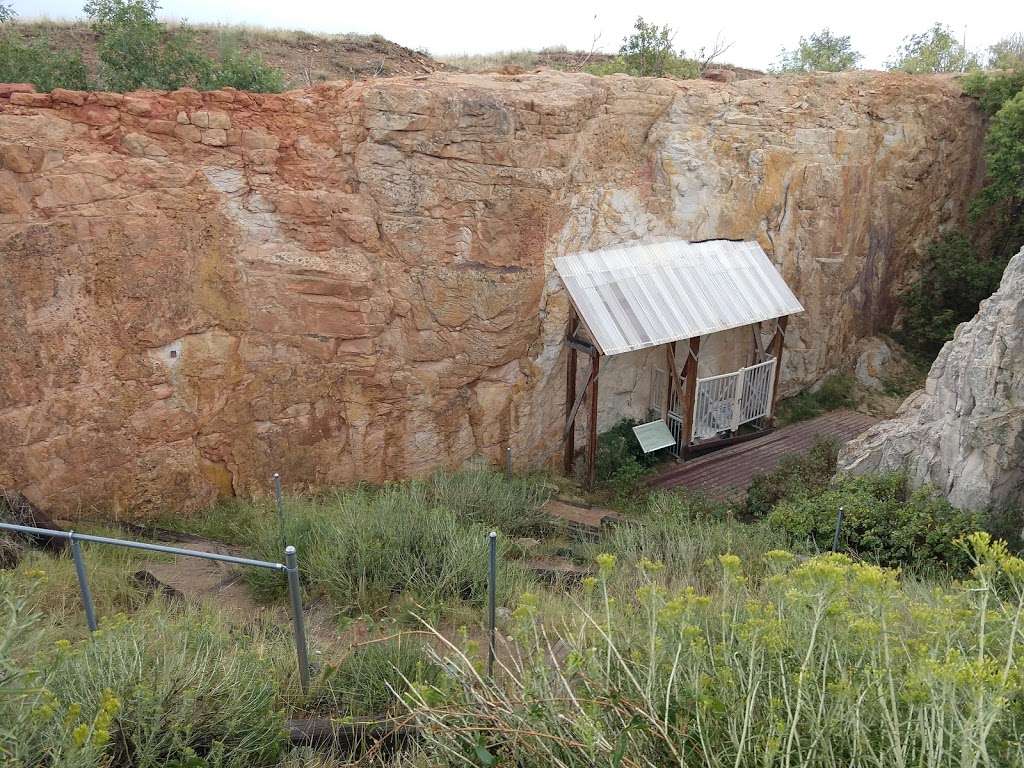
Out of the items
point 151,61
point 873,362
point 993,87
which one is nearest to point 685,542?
point 873,362

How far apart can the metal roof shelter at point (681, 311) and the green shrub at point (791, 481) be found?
74.0 inches

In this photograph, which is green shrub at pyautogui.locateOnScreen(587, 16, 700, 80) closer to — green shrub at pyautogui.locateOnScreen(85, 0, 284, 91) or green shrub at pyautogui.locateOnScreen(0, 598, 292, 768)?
green shrub at pyautogui.locateOnScreen(85, 0, 284, 91)

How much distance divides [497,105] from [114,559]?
22.1 feet

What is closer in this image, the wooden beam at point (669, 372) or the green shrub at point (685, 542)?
the green shrub at point (685, 542)

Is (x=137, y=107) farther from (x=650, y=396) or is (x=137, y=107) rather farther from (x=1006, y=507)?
(x=1006, y=507)

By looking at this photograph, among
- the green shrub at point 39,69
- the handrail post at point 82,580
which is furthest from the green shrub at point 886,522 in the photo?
the green shrub at point 39,69

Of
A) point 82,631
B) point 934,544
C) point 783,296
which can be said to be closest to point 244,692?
point 82,631

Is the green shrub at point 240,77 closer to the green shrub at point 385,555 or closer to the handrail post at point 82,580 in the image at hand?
the green shrub at point 385,555

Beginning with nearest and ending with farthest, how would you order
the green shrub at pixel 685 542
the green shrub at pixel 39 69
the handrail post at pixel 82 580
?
the handrail post at pixel 82 580
the green shrub at pixel 685 542
the green shrub at pixel 39 69

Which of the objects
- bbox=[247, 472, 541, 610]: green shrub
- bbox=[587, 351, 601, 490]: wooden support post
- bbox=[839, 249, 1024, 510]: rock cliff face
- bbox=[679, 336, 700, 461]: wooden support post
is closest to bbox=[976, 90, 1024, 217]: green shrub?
bbox=[839, 249, 1024, 510]: rock cliff face

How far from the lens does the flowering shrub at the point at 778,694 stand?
2.37 metres

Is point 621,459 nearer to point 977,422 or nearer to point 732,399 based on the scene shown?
point 732,399

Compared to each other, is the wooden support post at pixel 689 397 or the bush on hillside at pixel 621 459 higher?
the wooden support post at pixel 689 397

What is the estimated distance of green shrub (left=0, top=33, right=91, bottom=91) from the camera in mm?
10359
